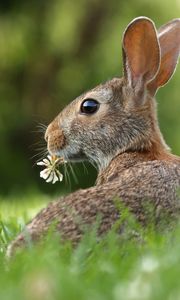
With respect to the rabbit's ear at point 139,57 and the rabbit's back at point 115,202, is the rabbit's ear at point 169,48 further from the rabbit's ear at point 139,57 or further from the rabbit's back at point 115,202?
the rabbit's back at point 115,202

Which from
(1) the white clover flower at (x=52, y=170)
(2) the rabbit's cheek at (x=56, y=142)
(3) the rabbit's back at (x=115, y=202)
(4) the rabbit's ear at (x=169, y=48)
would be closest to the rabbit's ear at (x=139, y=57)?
(4) the rabbit's ear at (x=169, y=48)

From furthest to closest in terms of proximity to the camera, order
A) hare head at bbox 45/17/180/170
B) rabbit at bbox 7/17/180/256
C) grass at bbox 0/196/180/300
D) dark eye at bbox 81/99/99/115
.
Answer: dark eye at bbox 81/99/99/115 → hare head at bbox 45/17/180/170 → rabbit at bbox 7/17/180/256 → grass at bbox 0/196/180/300

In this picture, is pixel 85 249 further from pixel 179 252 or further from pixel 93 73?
pixel 93 73

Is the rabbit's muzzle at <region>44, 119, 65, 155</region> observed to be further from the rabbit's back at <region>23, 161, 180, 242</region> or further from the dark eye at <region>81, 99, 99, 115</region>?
the rabbit's back at <region>23, 161, 180, 242</region>

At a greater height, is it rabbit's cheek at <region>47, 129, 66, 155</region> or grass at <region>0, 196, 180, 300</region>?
rabbit's cheek at <region>47, 129, 66, 155</region>

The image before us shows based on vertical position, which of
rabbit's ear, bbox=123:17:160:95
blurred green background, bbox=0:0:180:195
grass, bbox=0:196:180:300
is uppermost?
blurred green background, bbox=0:0:180:195

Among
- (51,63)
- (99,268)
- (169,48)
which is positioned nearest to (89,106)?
(169,48)

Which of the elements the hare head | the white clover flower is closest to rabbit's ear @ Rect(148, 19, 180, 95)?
the hare head

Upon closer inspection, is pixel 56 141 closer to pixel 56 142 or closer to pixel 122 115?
pixel 56 142

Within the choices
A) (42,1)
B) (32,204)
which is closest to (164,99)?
(42,1)
